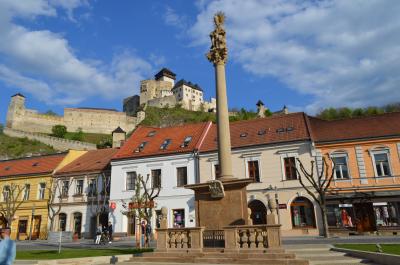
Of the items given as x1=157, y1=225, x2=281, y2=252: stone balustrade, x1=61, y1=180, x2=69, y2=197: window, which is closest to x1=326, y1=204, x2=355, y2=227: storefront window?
x1=157, y1=225, x2=281, y2=252: stone balustrade

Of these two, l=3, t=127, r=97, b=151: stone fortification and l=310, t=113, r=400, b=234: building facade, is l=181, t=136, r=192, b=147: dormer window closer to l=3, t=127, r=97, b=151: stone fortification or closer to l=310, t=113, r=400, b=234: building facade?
l=310, t=113, r=400, b=234: building facade

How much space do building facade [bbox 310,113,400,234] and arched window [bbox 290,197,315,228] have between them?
4.22ft

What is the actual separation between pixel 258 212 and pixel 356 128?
10090mm

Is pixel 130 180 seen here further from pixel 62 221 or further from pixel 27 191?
pixel 27 191

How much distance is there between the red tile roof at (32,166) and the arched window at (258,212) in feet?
68.3

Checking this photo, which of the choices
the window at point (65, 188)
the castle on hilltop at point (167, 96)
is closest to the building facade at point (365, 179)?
the window at point (65, 188)

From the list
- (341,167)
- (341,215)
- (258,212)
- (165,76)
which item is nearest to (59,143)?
(165,76)

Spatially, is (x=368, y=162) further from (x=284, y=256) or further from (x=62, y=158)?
(x=62, y=158)

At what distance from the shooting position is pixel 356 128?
2747 centimetres

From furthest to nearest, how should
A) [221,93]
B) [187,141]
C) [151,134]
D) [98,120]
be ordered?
[98,120]
[151,134]
[187,141]
[221,93]

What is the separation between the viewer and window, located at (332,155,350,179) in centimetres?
2562

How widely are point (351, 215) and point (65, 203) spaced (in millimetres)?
25047

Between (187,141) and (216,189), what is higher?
(187,141)

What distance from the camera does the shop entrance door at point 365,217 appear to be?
2404 centimetres
